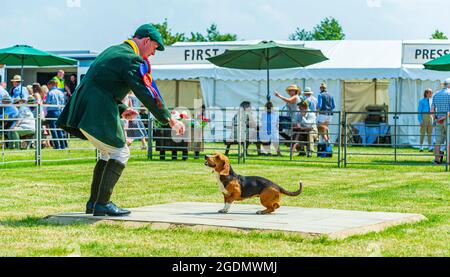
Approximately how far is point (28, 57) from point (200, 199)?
14.9 m

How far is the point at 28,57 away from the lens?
25.1 metres

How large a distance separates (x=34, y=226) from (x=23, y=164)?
9.79 m

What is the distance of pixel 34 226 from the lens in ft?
27.4

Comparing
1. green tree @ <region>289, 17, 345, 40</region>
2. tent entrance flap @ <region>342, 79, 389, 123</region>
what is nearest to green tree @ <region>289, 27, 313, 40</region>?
green tree @ <region>289, 17, 345, 40</region>

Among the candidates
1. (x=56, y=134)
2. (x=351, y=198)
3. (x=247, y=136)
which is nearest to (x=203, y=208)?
(x=351, y=198)

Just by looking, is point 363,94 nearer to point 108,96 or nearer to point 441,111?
point 441,111

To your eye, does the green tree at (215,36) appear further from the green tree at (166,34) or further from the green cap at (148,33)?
the green cap at (148,33)

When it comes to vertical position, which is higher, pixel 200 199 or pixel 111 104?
pixel 111 104

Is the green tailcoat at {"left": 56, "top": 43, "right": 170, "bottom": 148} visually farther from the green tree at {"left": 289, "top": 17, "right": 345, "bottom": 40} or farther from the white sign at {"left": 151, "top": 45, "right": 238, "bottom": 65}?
the green tree at {"left": 289, "top": 17, "right": 345, "bottom": 40}

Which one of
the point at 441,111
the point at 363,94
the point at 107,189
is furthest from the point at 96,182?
the point at 363,94

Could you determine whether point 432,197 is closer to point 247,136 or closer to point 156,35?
point 156,35

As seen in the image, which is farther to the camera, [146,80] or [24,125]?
[24,125]

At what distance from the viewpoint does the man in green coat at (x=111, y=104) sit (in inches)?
333
